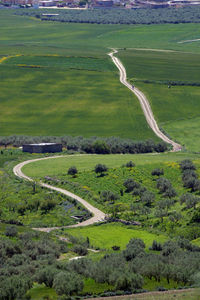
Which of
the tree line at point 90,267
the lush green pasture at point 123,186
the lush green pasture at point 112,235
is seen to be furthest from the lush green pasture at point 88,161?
the tree line at point 90,267

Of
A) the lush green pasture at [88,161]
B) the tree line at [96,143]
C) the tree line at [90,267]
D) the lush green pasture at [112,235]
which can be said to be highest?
the tree line at [90,267]

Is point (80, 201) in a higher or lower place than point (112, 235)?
lower

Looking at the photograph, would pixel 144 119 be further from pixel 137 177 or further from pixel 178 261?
pixel 178 261

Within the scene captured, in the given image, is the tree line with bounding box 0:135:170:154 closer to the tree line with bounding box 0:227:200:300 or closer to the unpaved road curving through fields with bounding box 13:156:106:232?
the unpaved road curving through fields with bounding box 13:156:106:232

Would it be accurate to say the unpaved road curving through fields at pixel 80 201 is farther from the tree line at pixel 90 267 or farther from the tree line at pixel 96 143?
the tree line at pixel 96 143

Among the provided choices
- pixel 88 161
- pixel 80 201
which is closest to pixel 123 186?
pixel 80 201

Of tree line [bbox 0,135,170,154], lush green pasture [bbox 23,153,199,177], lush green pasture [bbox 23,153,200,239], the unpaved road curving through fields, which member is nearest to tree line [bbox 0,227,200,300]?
lush green pasture [bbox 23,153,200,239]

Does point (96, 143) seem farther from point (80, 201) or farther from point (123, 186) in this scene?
point (80, 201)

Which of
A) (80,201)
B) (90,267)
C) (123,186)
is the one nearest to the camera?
(90,267)
